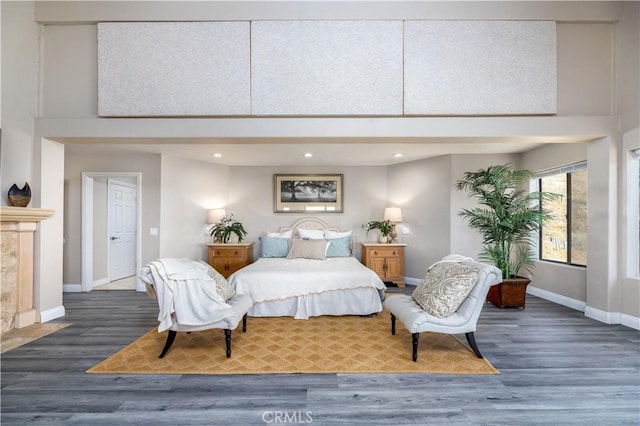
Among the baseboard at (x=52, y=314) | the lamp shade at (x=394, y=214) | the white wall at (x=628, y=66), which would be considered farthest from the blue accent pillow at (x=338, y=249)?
the white wall at (x=628, y=66)

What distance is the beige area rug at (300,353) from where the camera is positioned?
253cm

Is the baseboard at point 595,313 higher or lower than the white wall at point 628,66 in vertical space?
lower

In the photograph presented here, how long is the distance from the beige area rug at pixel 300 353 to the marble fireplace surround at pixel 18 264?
5.37ft

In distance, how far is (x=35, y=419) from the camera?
192 cm

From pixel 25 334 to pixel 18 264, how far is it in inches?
32.2

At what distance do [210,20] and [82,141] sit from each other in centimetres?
222

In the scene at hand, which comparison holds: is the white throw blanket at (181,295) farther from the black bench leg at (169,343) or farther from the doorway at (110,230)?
the doorway at (110,230)

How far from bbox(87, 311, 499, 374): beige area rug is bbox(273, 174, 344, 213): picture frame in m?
3.10

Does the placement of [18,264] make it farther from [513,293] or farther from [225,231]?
[513,293]

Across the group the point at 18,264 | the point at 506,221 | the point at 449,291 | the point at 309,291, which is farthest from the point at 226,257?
the point at 506,221

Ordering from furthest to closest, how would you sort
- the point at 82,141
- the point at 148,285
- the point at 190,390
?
the point at 82,141, the point at 148,285, the point at 190,390

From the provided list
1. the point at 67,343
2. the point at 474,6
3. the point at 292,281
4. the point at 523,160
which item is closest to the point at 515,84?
the point at 474,6

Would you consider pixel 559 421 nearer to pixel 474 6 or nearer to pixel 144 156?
pixel 474 6

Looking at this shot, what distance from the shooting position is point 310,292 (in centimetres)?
382
